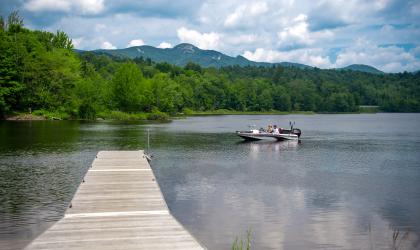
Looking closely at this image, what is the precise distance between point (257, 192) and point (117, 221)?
1145 cm

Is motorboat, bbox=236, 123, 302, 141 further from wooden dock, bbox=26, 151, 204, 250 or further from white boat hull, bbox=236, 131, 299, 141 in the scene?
wooden dock, bbox=26, 151, 204, 250

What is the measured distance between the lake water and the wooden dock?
1.56m

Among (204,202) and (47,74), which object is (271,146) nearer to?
(204,202)

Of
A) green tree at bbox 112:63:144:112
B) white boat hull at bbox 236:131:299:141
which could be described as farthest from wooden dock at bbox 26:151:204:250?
green tree at bbox 112:63:144:112

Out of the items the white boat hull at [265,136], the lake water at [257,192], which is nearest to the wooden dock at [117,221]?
the lake water at [257,192]

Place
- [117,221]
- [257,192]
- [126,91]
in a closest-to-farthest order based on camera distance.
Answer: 1. [117,221]
2. [257,192]
3. [126,91]

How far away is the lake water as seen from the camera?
1705cm

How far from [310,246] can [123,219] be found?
698cm

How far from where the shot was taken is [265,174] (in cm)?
3192

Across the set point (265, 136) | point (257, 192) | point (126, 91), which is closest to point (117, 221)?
point (257, 192)

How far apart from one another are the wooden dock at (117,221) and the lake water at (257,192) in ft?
5.12

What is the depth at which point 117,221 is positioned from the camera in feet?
50.5

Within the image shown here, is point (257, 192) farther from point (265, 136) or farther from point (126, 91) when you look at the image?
point (126, 91)

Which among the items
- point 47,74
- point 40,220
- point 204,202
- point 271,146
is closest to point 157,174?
point 204,202
